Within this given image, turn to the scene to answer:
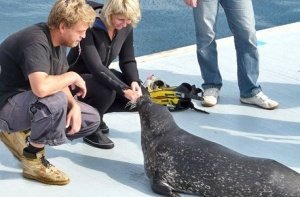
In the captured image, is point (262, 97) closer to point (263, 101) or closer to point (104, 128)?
point (263, 101)

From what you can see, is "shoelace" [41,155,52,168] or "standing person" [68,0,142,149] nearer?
"shoelace" [41,155,52,168]

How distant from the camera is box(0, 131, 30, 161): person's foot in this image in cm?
379

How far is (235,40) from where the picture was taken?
496cm

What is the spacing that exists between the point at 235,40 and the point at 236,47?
0.08m

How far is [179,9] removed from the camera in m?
10.7

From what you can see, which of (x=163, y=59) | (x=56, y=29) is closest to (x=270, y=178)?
(x=56, y=29)

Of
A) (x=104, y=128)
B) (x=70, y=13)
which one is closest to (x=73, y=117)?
(x=70, y=13)

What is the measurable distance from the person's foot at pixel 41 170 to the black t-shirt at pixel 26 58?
389 mm

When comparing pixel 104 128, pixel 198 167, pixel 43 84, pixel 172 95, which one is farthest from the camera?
pixel 172 95

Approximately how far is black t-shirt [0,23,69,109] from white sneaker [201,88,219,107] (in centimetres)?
175

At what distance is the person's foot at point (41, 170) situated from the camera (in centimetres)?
365

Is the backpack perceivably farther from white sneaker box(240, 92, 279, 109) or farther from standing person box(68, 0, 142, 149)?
standing person box(68, 0, 142, 149)

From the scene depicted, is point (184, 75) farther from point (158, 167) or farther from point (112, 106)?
point (158, 167)

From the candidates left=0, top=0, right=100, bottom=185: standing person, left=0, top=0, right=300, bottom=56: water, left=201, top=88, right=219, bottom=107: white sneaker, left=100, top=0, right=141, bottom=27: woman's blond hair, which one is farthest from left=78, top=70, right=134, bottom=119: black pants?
left=0, top=0, right=300, bottom=56: water
